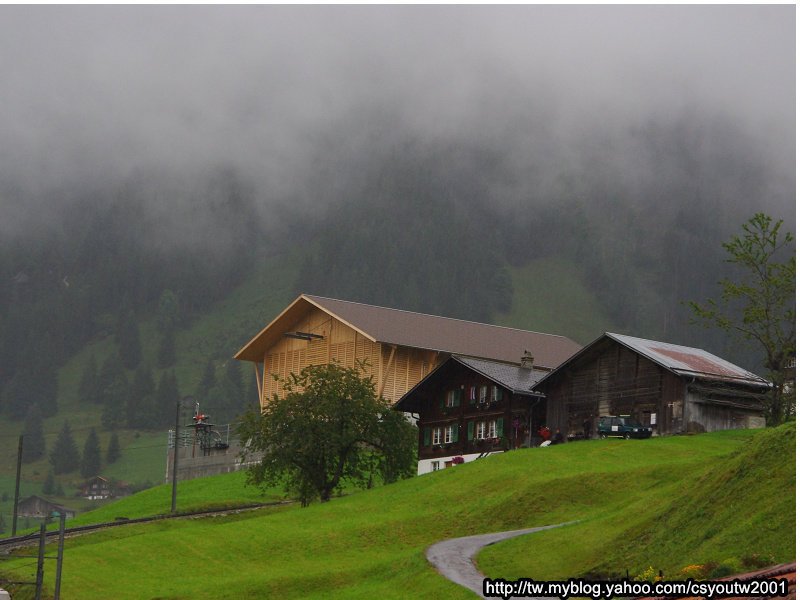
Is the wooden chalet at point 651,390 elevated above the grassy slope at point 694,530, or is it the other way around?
the wooden chalet at point 651,390

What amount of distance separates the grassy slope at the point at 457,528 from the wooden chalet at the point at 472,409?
11.4m

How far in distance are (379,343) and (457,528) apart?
4970 centimetres

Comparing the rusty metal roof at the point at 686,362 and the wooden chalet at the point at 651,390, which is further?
the rusty metal roof at the point at 686,362

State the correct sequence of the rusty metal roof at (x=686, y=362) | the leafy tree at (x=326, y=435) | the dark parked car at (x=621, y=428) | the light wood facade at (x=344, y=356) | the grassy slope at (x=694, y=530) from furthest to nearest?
the light wood facade at (x=344, y=356), the rusty metal roof at (x=686, y=362), the dark parked car at (x=621, y=428), the leafy tree at (x=326, y=435), the grassy slope at (x=694, y=530)

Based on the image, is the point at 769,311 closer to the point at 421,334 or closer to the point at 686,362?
the point at 686,362

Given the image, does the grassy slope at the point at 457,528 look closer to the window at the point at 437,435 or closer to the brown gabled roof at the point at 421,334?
the window at the point at 437,435

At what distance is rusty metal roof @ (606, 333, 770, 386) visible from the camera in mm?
78688

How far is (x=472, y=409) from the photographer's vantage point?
88.1 m

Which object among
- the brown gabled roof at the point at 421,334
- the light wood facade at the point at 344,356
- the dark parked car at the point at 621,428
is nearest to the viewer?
the dark parked car at the point at 621,428

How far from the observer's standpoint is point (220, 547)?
5638 centimetres

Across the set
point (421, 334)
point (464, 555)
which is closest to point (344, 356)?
point (421, 334)

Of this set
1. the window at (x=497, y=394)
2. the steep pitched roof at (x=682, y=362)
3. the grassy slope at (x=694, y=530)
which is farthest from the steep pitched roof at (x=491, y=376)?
the grassy slope at (x=694, y=530)

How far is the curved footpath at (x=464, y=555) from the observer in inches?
1626

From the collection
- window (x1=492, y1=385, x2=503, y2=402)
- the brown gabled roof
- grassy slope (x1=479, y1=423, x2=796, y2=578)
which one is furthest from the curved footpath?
the brown gabled roof
